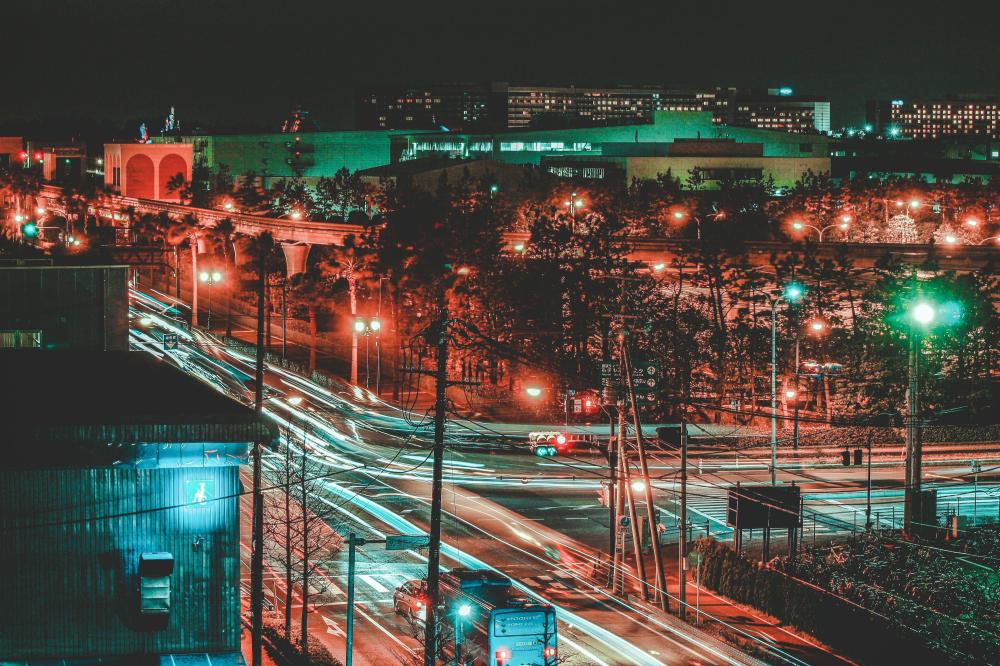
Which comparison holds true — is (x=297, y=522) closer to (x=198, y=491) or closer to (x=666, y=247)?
(x=198, y=491)

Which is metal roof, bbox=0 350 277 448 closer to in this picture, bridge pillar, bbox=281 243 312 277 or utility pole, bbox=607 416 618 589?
utility pole, bbox=607 416 618 589

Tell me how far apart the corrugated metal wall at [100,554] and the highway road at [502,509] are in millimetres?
6917

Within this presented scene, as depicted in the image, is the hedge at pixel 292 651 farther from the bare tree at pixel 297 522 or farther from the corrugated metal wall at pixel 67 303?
the corrugated metal wall at pixel 67 303

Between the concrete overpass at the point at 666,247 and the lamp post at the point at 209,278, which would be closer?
the concrete overpass at the point at 666,247

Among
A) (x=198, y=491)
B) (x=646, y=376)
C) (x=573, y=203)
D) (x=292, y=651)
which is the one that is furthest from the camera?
(x=573, y=203)

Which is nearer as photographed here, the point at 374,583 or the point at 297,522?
the point at 374,583

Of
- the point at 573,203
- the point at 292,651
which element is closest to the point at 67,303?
the point at 292,651

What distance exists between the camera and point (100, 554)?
17.4 meters

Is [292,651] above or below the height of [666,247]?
below

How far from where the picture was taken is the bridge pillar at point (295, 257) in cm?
7900

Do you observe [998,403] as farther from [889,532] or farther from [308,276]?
[308,276]

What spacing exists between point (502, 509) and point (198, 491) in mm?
19645

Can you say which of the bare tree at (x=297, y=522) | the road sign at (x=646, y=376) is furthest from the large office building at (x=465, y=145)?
the bare tree at (x=297, y=522)

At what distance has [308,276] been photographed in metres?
73.9
